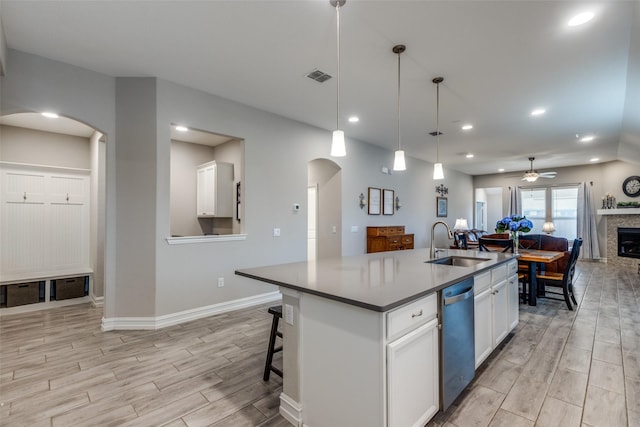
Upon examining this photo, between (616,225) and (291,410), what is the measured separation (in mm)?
10231

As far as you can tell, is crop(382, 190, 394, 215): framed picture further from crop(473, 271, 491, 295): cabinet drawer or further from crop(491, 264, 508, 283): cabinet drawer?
crop(473, 271, 491, 295): cabinet drawer

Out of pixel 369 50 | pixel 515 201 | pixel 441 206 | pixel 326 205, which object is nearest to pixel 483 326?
pixel 369 50

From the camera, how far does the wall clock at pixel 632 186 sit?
786 cm

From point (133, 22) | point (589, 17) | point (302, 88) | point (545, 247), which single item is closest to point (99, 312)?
point (133, 22)

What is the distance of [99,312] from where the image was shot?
157 inches

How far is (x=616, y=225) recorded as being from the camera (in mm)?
8016

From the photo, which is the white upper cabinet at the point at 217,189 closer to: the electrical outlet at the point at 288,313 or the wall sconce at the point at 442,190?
the electrical outlet at the point at 288,313

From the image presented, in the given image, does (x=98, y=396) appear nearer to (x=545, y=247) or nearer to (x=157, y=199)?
(x=157, y=199)

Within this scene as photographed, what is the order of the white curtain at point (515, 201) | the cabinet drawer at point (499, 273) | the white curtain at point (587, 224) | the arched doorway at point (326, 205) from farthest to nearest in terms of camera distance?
the white curtain at point (515, 201)
the white curtain at point (587, 224)
the arched doorway at point (326, 205)
the cabinet drawer at point (499, 273)

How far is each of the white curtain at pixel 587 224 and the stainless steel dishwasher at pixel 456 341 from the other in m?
9.04

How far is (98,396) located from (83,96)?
2949 mm

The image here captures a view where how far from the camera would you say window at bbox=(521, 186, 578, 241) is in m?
9.07

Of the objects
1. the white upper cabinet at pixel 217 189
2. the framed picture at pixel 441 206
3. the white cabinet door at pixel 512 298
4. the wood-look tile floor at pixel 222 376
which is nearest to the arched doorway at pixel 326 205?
the white upper cabinet at pixel 217 189

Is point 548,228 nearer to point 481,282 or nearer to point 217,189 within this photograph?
point 481,282
